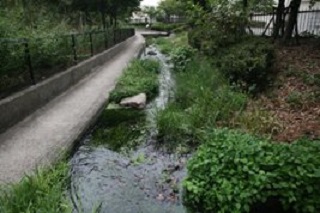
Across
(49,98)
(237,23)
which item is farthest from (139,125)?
(237,23)

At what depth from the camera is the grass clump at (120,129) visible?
5.41 meters

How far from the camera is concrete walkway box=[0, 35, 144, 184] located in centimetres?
421

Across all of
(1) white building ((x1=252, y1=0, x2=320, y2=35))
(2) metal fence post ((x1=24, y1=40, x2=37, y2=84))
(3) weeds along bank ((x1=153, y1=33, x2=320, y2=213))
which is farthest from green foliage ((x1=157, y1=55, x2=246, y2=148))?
(1) white building ((x1=252, y1=0, x2=320, y2=35))

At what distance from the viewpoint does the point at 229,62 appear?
8.03 metres

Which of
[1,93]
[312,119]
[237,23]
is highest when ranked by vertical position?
[237,23]

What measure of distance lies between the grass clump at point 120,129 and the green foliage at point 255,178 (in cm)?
188

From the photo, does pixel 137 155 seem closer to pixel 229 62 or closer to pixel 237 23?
pixel 229 62

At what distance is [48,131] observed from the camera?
5.29 m

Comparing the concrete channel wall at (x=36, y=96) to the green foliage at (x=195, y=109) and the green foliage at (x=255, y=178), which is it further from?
the green foliage at (x=255, y=178)

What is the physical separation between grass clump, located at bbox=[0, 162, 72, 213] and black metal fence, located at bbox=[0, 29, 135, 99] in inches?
98.9

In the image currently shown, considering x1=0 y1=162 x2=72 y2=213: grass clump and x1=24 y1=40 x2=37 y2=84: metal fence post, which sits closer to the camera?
x1=0 y1=162 x2=72 y2=213: grass clump

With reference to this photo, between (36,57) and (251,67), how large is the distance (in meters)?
4.67

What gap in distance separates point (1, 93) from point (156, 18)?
184 ft

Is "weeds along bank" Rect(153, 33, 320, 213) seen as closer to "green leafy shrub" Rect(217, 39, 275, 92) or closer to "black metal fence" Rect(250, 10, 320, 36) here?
"green leafy shrub" Rect(217, 39, 275, 92)
